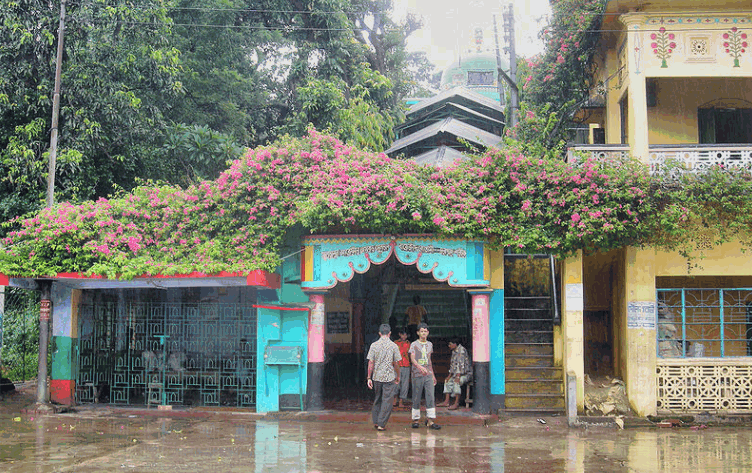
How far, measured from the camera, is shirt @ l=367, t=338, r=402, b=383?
10906mm

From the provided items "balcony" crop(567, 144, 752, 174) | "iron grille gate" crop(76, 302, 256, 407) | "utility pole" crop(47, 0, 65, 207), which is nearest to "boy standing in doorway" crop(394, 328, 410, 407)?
"iron grille gate" crop(76, 302, 256, 407)

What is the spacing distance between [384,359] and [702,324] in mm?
5975

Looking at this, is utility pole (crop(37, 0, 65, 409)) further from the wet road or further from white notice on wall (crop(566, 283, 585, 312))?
white notice on wall (crop(566, 283, 585, 312))

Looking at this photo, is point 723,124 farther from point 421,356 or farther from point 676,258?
point 421,356

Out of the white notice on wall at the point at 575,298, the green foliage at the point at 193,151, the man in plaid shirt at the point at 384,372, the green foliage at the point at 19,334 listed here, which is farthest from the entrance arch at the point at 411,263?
the green foliage at the point at 19,334

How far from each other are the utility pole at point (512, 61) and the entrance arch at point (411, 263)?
689cm

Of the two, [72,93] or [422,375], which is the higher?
[72,93]

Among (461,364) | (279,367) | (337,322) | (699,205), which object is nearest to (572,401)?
(461,364)

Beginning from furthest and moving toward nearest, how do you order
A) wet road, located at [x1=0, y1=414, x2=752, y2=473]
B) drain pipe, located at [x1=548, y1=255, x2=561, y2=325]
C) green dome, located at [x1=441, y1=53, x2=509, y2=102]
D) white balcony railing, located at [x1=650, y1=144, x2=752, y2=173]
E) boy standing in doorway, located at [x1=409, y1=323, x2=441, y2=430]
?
green dome, located at [x1=441, y1=53, x2=509, y2=102], drain pipe, located at [x1=548, y1=255, x2=561, y2=325], white balcony railing, located at [x1=650, y1=144, x2=752, y2=173], boy standing in doorway, located at [x1=409, y1=323, x2=441, y2=430], wet road, located at [x1=0, y1=414, x2=752, y2=473]

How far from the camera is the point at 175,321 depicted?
13.5 metres

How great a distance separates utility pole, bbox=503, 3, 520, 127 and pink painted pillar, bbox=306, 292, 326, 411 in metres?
8.02

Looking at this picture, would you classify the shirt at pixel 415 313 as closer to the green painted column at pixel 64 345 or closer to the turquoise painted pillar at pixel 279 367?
the turquoise painted pillar at pixel 279 367

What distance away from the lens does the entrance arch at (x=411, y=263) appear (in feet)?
41.0

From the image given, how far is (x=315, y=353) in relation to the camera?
12922 mm
